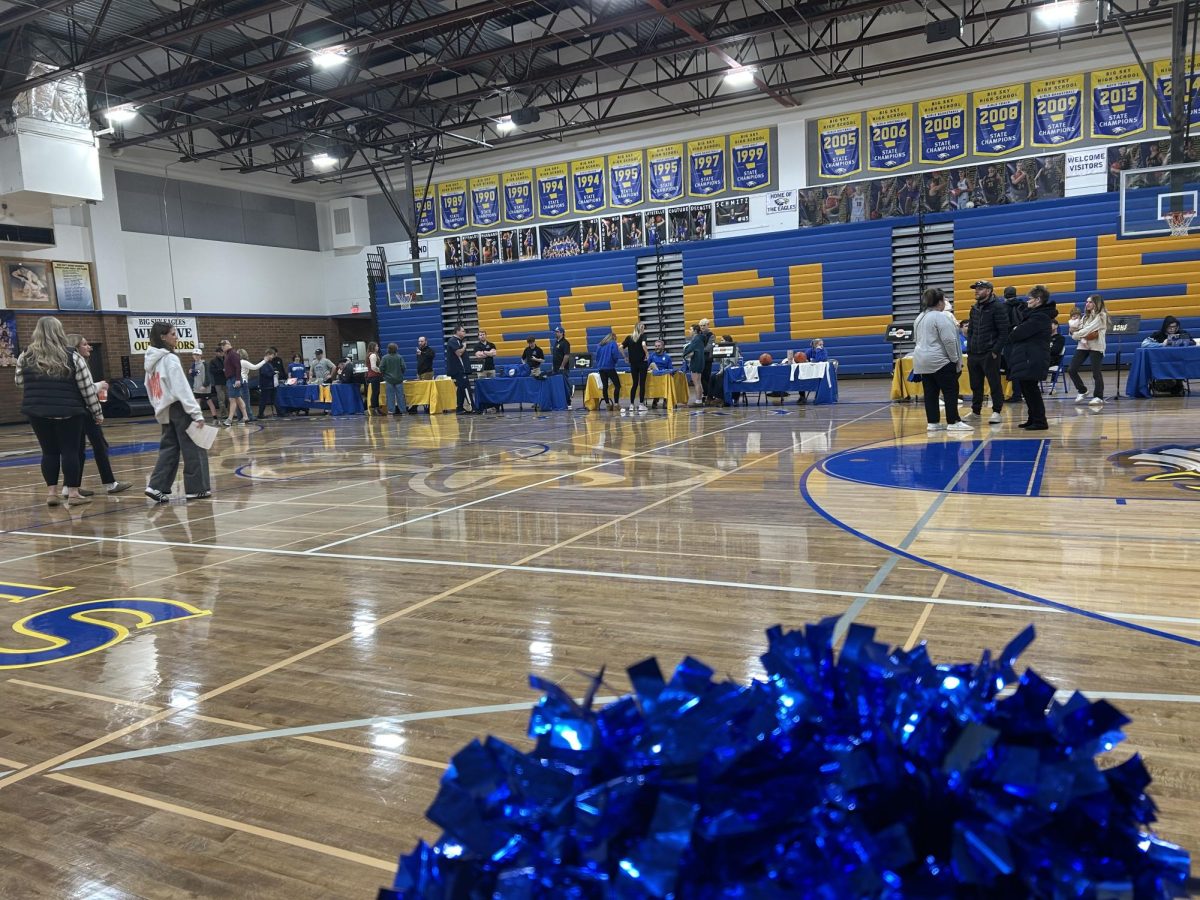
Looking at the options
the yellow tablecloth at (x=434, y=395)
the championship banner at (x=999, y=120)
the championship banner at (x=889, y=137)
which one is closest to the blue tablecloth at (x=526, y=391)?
the yellow tablecloth at (x=434, y=395)

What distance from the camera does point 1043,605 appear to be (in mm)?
3125

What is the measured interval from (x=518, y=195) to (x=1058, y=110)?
11.9 metres

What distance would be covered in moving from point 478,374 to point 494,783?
15.7 meters

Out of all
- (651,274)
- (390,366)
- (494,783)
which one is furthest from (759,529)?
(651,274)

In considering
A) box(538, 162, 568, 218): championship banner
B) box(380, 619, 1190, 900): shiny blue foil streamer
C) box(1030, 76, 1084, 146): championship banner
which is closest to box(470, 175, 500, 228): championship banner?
box(538, 162, 568, 218): championship banner

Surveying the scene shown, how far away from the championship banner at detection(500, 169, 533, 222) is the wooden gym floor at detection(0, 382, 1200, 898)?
15.1 m

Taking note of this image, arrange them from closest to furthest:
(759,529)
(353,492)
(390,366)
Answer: (759,529)
(353,492)
(390,366)

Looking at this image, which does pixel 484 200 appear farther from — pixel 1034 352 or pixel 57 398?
pixel 57 398

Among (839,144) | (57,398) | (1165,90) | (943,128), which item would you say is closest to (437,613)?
(57,398)

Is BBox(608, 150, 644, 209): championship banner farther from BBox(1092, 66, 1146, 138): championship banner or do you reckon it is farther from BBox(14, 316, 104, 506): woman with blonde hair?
BBox(14, 316, 104, 506): woman with blonde hair

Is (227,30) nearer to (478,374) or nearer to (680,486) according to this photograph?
(478,374)

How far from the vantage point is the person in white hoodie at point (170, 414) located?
6.41m

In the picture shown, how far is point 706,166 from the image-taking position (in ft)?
62.4

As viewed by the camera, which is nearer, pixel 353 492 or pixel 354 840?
pixel 354 840
